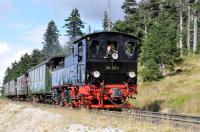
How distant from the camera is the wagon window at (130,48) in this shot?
23.2 metres

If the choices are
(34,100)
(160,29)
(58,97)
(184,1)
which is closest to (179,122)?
(58,97)

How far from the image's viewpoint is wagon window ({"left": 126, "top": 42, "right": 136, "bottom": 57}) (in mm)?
23161

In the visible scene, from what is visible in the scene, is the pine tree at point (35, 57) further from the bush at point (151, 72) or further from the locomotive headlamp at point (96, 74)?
the locomotive headlamp at point (96, 74)

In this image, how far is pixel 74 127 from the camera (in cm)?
1614

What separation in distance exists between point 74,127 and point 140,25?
66175 millimetres

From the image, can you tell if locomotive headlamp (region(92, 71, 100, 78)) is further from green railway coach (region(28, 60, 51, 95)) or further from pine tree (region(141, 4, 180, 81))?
pine tree (region(141, 4, 180, 81))

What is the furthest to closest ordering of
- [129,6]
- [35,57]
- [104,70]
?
[35,57]
[129,6]
[104,70]

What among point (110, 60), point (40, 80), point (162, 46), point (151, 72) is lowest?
point (40, 80)

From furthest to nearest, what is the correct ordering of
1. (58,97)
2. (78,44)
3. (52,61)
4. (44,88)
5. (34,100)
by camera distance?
(34,100) → (44,88) → (52,61) → (58,97) → (78,44)

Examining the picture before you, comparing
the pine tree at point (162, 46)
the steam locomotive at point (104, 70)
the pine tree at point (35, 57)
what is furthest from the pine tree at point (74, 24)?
the steam locomotive at point (104, 70)

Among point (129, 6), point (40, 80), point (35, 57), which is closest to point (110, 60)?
point (40, 80)

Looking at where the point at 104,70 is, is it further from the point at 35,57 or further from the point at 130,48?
the point at 35,57

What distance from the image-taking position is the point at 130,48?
23562mm

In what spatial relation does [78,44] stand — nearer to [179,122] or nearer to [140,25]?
[179,122]
